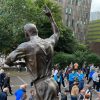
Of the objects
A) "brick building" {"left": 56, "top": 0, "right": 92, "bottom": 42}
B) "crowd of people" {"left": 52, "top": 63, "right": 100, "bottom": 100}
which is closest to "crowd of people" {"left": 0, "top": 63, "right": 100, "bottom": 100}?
"crowd of people" {"left": 52, "top": 63, "right": 100, "bottom": 100}

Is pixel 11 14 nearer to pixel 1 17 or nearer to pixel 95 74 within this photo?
pixel 1 17

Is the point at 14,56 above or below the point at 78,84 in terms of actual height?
above

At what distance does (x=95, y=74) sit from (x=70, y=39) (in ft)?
89.5

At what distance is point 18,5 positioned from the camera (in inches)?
1511

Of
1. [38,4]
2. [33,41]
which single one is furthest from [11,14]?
[33,41]

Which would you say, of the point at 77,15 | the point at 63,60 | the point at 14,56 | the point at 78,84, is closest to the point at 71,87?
the point at 78,84

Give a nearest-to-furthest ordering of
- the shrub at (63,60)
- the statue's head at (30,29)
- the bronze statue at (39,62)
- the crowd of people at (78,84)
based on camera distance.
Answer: the bronze statue at (39,62) < the statue's head at (30,29) < the crowd of people at (78,84) < the shrub at (63,60)

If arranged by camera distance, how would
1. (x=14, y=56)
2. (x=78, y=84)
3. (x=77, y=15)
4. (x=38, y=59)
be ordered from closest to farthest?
1. (x=14, y=56)
2. (x=38, y=59)
3. (x=78, y=84)
4. (x=77, y=15)

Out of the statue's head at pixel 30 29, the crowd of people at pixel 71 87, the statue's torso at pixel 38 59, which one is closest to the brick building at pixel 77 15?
the crowd of people at pixel 71 87

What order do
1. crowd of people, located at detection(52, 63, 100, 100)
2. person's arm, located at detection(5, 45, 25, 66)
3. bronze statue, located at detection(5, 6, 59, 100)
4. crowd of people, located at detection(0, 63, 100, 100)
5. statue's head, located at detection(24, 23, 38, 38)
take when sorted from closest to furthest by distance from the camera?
person's arm, located at detection(5, 45, 25, 66), bronze statue, located at detection(5, 6, 59, 100), statue's head, located at detection(24, 23, 38, 38), crowd of people, located at detection(0, 63, 100, 100), crowd of people, located at detection(52, 63, 100, 100)

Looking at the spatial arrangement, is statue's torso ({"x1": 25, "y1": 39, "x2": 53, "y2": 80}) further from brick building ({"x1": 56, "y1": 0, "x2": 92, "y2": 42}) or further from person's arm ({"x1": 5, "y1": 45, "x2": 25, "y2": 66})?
brick building ({"x1": 56, "y1": 0, "x2": 92, "y2": 42})

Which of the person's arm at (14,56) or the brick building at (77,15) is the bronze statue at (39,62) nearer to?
the person's arm at (14,56)

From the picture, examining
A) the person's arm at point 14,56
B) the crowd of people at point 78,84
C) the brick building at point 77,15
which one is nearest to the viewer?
the person's arm at point 14,56

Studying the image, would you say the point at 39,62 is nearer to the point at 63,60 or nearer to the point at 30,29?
the point at 30,29
